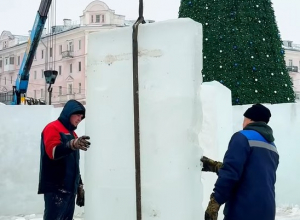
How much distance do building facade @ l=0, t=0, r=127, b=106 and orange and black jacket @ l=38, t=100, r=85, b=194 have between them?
4510 cm

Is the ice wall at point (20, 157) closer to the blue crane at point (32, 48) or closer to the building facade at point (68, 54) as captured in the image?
the blue crane at point (32, 48)

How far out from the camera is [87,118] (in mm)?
2908

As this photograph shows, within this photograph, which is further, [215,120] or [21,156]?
[21,156]

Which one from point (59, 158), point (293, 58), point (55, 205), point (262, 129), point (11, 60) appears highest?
point (293, 58)

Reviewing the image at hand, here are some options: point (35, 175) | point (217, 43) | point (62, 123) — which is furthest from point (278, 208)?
point (62, 123)

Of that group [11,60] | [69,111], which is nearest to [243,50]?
[69,111]

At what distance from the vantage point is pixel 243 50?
8.45 metres

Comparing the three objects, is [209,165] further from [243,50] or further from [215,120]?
[243,50]

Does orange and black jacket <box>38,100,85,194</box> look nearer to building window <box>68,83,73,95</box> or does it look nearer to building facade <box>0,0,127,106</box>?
building facade <box>0,0,127,106</box>

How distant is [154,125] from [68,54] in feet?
166

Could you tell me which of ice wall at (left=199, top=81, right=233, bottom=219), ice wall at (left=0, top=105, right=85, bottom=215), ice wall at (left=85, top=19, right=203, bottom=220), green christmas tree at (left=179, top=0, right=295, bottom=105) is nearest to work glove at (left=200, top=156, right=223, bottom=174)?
ice wall at (left=85, top=19, right=203, bottom=220)

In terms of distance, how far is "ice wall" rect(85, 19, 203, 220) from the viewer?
262 centimetres

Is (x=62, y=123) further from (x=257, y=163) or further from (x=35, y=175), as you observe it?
(x=35, y=175)

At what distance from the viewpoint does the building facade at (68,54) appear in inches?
2004
